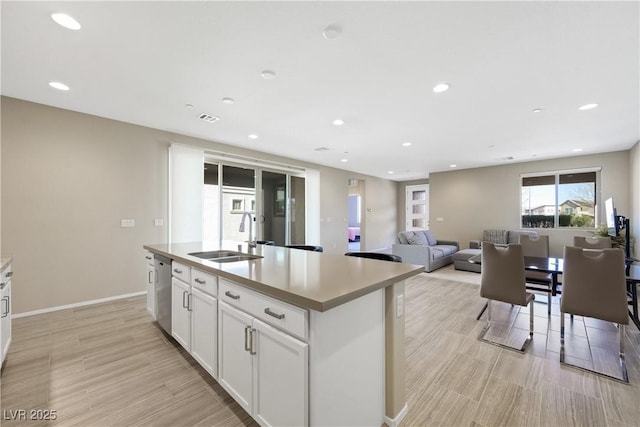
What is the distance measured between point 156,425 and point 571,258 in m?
3.52

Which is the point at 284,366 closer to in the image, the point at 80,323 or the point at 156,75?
the point at 156,75

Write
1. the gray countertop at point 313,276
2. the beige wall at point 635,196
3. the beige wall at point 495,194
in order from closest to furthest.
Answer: the gray countertop at point 313,276
the beige wall at point 635,196
the beige wall at point 495,194

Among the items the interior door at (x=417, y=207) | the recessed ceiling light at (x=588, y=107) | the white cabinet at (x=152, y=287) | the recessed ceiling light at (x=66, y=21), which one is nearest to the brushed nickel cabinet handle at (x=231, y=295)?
the white cabinet at (x=152, y=287)

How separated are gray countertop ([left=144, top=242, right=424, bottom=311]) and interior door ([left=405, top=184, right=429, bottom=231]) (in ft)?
28.6

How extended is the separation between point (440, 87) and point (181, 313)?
3359 millimetres

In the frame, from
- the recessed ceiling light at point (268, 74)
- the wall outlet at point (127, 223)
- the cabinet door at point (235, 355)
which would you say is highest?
the recessed ceiling light at point (268, 74)

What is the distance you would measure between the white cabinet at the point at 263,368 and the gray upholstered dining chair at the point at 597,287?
2.50 meters

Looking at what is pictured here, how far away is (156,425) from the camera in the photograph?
1.55m

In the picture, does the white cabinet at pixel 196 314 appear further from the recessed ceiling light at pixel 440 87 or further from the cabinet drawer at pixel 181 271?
the recessed ceiling light at pixel 440 87

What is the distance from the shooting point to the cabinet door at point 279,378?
3.83 ft

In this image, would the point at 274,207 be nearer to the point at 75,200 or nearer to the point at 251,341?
the point at 75,200

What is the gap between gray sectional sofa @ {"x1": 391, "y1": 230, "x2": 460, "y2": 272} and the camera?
5.75 m

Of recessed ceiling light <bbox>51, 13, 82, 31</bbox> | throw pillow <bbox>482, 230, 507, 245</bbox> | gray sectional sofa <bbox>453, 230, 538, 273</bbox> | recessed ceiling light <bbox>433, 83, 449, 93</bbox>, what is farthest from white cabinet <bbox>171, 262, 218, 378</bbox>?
throw pillow <bbox>482, 230, 507, 245</bbox>

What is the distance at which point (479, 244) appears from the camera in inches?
265
